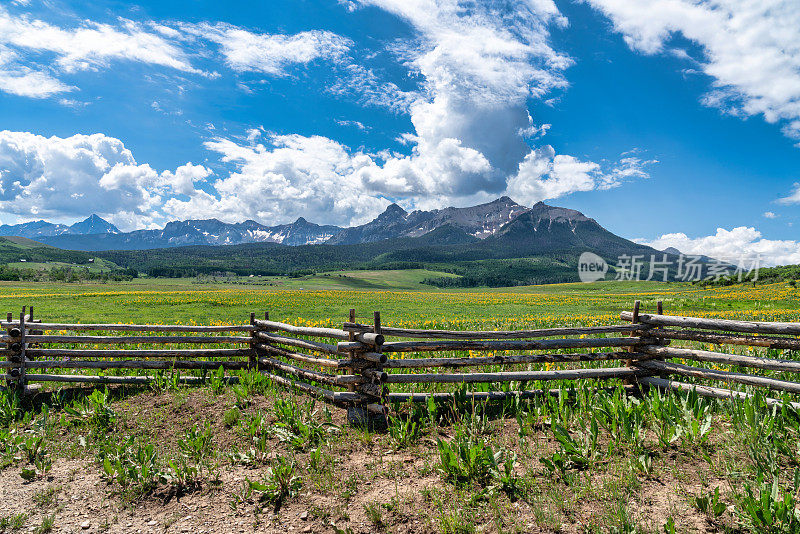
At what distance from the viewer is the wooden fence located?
275 inches

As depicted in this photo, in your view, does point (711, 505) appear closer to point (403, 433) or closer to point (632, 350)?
point (403, 433)

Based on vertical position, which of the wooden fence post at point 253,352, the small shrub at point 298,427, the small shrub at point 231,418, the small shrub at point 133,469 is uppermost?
the wooden fence post at point 253,352

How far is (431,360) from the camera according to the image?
7.29m

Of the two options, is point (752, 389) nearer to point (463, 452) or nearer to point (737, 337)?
point (737, 337)

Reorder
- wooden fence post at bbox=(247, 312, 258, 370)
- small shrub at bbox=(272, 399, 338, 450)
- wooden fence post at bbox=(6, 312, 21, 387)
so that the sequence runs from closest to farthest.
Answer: small shrub at bbox=(272, 399, 338, 450) → wooden fence post at bbox=(6, 312, 21, 387) → wooden fence post at bbox=(247, 312, 258, 370)

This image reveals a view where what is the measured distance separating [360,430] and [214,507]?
2302mm

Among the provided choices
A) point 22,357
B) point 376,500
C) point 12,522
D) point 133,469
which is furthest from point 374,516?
point 22,357

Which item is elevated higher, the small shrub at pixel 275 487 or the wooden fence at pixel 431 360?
the wooden fence at pixel 431 360

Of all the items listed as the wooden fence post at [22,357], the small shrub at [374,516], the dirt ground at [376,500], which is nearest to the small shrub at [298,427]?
the dirt ground at [376,500]

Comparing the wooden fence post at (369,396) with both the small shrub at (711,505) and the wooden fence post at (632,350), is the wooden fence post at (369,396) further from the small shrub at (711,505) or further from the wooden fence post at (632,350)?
the wooden fence post at (632,350)

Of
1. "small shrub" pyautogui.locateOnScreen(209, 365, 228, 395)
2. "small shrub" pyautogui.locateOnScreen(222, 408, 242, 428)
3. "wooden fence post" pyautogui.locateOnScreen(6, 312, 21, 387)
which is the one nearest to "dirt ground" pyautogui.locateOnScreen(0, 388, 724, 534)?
"small shrub" pyautogui.locateOnScreen(222, 408, 242, 428)

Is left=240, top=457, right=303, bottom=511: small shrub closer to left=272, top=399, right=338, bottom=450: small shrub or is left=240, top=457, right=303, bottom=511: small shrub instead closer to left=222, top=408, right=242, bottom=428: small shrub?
left=272, top=399, right=338, bottom=450: small shrub

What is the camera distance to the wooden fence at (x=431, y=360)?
6992mm

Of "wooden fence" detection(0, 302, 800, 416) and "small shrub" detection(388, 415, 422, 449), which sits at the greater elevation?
"wooden fence" detection(0, 302, 800, 416)
